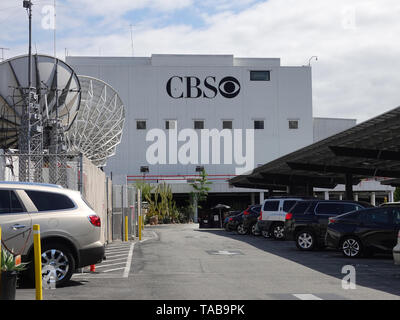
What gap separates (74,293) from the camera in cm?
1088

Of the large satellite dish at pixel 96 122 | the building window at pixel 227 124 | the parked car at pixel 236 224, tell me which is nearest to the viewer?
the parked car at pixel 236 224

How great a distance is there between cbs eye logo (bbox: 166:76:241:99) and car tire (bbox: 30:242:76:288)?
54.0 meters

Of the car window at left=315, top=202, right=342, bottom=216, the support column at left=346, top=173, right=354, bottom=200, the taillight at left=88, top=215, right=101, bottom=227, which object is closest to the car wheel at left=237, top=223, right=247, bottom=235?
the support column at left=346, top=173, right=354, bottom=200

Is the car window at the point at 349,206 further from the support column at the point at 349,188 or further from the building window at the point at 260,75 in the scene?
the building window at the point at 260,75

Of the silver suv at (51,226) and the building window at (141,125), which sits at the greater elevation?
the building window at (141,125)

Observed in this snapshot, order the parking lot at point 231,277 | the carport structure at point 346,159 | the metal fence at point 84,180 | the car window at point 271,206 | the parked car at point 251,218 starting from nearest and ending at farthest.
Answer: the parking lot at point 231,277
the metal fence at point 84,180
the carport structure at point 346,159
the car window at point 271,206
the parked car at point 251,218

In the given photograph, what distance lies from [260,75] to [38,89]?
1459 inches

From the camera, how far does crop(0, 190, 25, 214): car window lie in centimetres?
1130

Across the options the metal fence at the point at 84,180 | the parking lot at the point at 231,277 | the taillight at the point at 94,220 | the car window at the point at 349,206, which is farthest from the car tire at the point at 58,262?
the car window at the point at 349,206

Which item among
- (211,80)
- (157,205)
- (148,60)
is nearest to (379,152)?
(157,205)

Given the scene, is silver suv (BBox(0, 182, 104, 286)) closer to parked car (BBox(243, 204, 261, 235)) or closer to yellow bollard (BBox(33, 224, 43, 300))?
yellow bollard (BBox(33, 224, 43, 300))

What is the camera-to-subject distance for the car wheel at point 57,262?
11500mm

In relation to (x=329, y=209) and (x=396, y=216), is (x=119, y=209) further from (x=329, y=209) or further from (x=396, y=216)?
(x=396, y=216)

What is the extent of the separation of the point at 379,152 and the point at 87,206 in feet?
57.1
